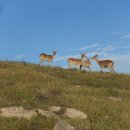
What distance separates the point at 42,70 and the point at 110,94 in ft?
29.5

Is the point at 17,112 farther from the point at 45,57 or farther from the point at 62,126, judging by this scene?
the point at 45,57

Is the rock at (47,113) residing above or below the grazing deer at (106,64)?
below

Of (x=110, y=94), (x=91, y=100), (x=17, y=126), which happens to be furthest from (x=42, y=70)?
(x=17, y=126)

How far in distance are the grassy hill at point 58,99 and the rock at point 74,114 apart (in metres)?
0.33

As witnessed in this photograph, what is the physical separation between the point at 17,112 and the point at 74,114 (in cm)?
236

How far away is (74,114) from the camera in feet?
58.4

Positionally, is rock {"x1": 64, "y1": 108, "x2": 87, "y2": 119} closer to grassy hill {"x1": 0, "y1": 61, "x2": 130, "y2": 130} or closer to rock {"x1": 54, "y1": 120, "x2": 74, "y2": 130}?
grassy hill {"x1": 0, "y1": 61, "x2": 130, "y2": 130}

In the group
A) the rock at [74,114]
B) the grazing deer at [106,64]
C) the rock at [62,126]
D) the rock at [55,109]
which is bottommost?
the rock at [62,126]

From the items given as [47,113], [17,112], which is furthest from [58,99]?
[17,112]

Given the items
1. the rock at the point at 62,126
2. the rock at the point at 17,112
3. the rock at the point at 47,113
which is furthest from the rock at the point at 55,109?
the rock at the point at 62,126

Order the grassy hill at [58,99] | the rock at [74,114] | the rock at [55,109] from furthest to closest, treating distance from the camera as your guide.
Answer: the rock at [55,109]
the rock at [74,114]
the grassy hill at [58,99]

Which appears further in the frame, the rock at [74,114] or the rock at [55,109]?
the rock at [55,109]

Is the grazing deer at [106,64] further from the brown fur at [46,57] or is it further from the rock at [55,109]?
the rock at [55,109]

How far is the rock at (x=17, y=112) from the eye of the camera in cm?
1672
